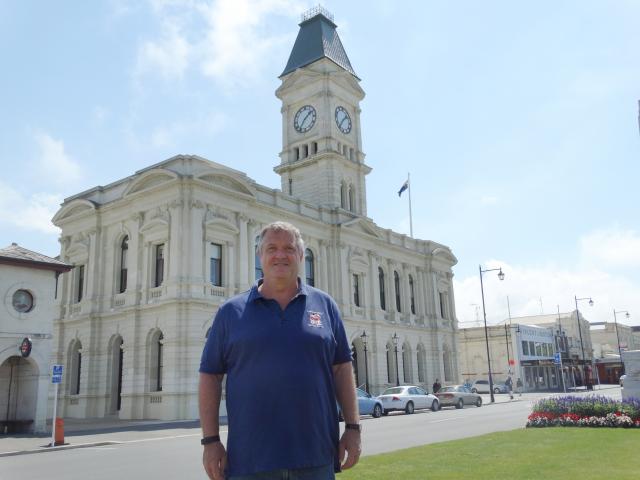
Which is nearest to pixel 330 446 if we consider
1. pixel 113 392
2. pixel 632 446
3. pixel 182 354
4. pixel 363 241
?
pixel 632 446

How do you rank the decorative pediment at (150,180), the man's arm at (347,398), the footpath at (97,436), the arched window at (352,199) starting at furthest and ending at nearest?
the arched window at (352,199), the decorative pediment at (150,180), the footpath at (97,436), the man's arm at (347,398)

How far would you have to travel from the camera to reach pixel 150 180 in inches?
1404

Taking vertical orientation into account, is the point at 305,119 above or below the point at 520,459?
above

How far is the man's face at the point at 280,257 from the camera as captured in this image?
14.1 ft

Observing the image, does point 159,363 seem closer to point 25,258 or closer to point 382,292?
point 25,258

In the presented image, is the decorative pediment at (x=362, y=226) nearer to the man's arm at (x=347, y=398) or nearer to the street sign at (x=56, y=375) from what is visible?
the street sign at (x=56, y=375)

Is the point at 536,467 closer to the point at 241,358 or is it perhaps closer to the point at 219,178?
the point at 241,358

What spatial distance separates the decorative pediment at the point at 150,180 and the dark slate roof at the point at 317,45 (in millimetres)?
21606

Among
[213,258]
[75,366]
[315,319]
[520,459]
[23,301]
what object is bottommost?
[520,459]

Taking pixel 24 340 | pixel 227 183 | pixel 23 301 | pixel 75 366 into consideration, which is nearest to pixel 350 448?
pixel 24 340

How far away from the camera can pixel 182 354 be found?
3189cm

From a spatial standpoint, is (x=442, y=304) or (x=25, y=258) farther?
(x=442, y=304)

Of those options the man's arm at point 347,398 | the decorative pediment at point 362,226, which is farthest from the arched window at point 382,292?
the man's arm at point 347,398

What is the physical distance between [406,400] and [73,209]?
25139 mm
